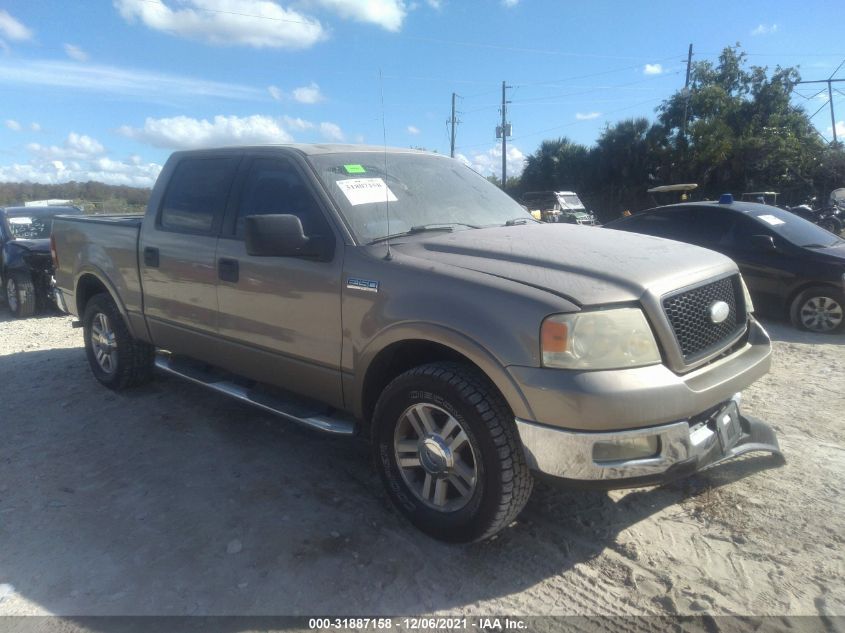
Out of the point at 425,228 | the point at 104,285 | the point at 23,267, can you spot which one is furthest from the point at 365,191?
the point at 23,267

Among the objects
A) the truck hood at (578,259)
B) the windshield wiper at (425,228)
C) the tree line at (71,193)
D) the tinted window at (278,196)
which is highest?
the tree line at (71,193)

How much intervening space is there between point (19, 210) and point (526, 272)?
32.5ft

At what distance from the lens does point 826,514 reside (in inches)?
130

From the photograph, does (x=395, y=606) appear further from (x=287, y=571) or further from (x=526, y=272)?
(x=526, y=272)

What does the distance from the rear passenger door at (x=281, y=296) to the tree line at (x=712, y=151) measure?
3033 centimetres

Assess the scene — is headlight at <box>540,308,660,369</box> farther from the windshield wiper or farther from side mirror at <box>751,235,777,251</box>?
side mirror at <box>751,235,777,251</box>

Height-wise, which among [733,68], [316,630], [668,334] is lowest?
[316,630]

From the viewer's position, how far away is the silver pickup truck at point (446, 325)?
104 inches

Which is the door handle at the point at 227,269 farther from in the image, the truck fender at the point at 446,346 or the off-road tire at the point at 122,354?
the off-road tire at the point at 122,354

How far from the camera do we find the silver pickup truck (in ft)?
8.70

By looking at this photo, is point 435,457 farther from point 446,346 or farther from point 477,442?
point 446,346

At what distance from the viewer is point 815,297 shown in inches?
292

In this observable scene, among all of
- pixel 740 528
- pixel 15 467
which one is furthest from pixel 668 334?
pixel 15 467

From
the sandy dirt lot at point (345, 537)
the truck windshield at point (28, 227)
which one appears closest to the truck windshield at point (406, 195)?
the sandy dirt lot at point (345, 537)
